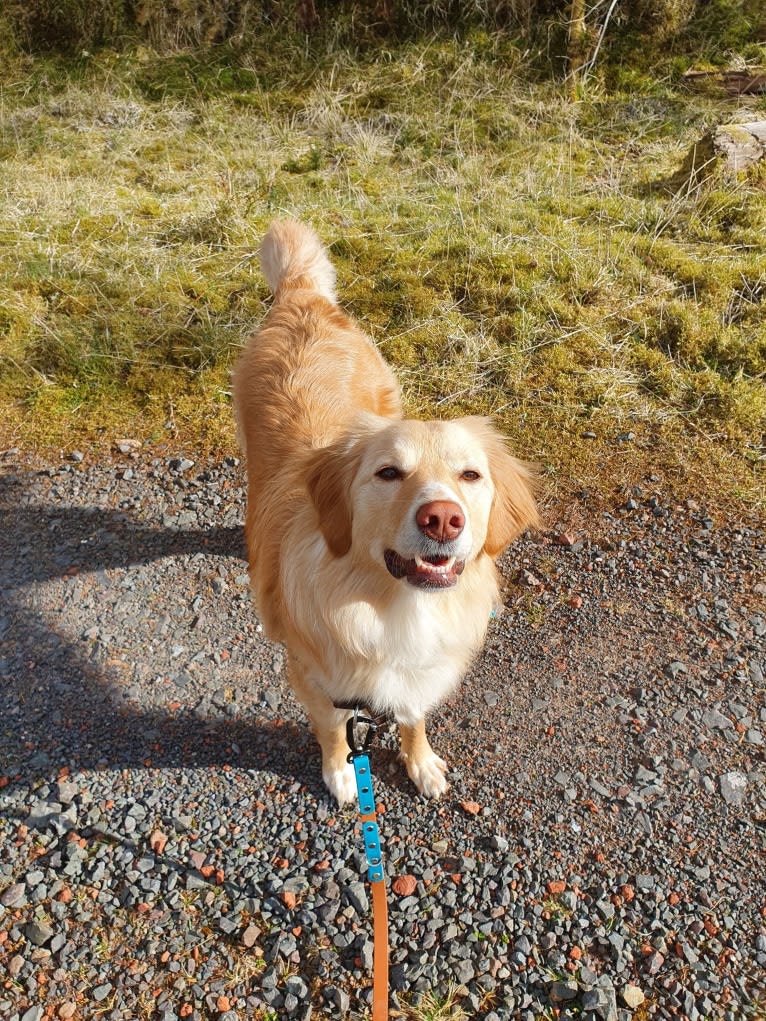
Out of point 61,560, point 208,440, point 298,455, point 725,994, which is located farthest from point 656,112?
point 725,994

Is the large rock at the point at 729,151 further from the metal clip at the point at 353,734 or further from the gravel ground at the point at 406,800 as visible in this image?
the metal clip at the point at 353,734

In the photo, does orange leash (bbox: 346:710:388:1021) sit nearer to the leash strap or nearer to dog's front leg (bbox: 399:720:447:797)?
the leash strap

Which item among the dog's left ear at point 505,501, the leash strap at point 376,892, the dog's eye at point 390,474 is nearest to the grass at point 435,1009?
the leash strap at point 376,892

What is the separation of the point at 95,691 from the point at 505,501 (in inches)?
82.4

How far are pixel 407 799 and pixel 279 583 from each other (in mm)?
1009

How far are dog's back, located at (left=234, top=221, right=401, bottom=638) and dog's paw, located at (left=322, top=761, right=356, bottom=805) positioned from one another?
0.59 meters

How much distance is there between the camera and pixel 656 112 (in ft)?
25.2

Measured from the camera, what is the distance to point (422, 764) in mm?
2836

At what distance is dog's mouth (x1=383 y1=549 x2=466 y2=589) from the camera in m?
2.14

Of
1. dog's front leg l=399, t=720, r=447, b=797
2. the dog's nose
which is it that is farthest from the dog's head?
dog's front leg l=399, t=720, r=447, b=797

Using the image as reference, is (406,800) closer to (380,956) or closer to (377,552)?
(380,956)

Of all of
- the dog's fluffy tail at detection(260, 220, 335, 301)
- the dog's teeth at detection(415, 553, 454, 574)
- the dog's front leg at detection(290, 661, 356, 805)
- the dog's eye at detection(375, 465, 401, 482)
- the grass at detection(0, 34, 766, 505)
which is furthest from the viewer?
the grass at detection(0, 34, 766, 505)

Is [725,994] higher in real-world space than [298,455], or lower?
lower

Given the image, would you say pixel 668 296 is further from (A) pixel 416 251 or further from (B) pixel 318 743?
(B) pixel 318 743
